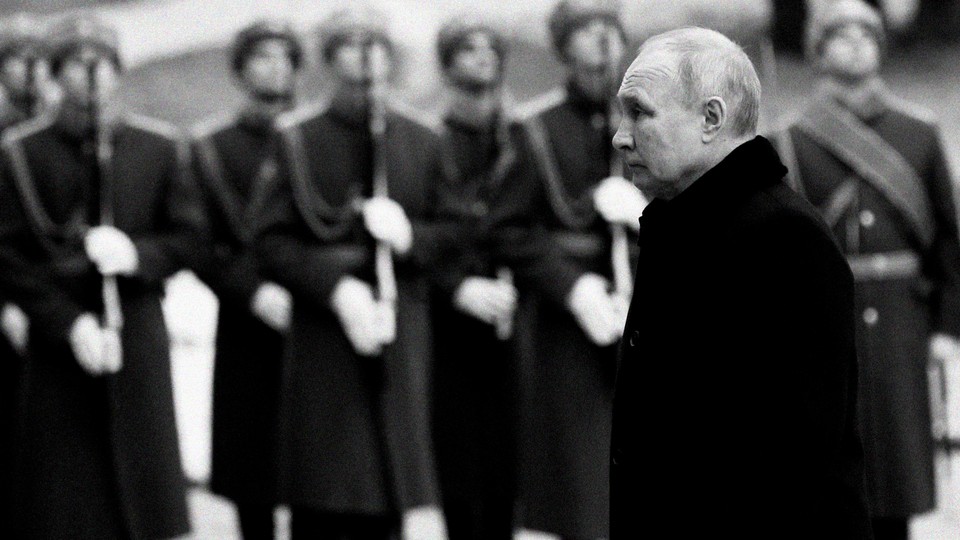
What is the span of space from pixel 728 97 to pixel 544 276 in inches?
117

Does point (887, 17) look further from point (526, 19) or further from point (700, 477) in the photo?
point (700, 477)

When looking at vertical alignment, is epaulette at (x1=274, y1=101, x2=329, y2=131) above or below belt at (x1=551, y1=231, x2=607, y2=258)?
above

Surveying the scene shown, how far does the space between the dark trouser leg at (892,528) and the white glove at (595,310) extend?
3.94 ft

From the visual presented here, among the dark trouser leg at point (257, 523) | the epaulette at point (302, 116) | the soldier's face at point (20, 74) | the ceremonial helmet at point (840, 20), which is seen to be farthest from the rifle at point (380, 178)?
the soldier's face at point (20, 74)

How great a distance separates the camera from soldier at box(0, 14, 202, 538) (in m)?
6.15

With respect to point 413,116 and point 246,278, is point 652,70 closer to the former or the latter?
point 413,116

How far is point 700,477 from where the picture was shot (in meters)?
2.99

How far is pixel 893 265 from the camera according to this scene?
20.6ft

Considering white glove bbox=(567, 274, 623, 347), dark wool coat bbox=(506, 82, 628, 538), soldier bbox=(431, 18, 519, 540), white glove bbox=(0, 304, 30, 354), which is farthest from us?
soldier bbox=(431, 18, 519, 540)

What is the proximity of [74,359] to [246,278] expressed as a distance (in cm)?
71

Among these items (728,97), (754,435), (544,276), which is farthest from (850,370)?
(544,276)

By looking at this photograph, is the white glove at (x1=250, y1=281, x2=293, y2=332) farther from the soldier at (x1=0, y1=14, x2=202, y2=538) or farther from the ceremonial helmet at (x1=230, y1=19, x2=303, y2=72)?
the ceremonial helmet at (x1=230, y1=19, x2=303, y2=72)

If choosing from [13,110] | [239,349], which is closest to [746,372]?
[239,349]

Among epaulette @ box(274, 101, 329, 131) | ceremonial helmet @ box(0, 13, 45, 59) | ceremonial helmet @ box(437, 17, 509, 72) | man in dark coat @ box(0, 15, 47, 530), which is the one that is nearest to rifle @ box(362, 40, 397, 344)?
epaulette @ box(274, 101, 329, 131)
